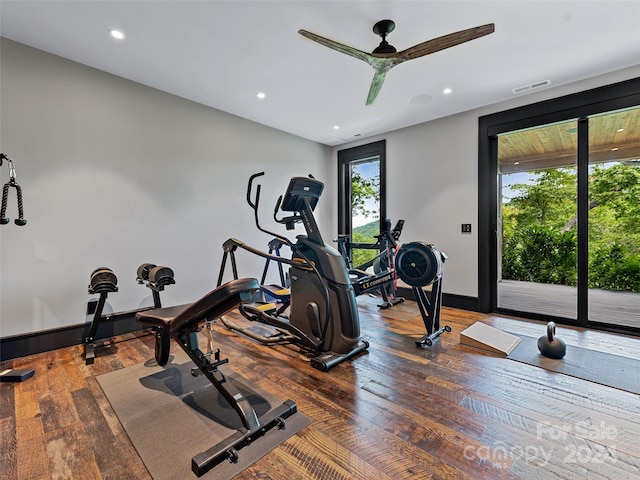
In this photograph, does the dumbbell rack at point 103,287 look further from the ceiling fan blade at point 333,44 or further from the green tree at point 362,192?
the green tree at point 362,192

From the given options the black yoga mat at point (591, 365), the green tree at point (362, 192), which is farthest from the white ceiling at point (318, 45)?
the black yoga mat at point (591, 365)

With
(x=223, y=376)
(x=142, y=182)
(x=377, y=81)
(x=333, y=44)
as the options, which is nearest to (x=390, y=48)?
(x=377, y=81)

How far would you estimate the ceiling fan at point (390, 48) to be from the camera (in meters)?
1.97

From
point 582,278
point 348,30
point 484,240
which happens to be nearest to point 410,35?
point 348,30

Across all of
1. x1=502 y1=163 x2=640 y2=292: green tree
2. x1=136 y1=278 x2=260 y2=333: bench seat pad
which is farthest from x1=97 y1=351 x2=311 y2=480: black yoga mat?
x1=502 y1=163 x2=640 y2=292: green tree

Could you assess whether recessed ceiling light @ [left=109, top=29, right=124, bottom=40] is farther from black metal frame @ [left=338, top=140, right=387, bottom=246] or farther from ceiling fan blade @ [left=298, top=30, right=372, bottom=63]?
black metal frame @ [left=338, top=140, right=387, bottom=246]

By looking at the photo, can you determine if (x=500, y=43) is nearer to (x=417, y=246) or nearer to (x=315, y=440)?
(x=417, y=246)

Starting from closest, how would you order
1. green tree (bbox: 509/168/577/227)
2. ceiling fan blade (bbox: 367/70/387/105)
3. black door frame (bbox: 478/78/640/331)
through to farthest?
ceiling fan blade (bbox: 367/70/387/105) < black door frame (bbox: 478/78/640/331) < green tree (bbox: 509/168/577/227)

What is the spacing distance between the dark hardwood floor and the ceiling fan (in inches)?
98.4

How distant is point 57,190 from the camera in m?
2.88

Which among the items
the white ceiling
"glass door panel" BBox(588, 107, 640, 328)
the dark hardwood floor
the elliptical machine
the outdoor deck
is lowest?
the dark hardwood floor

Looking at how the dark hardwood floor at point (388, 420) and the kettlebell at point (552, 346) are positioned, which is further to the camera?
the kettlebell at point (552, 346)

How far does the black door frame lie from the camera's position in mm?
3191

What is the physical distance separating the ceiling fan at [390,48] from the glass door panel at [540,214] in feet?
8.24
